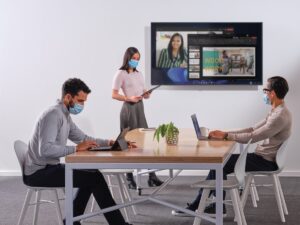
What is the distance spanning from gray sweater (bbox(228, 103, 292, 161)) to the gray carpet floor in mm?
581

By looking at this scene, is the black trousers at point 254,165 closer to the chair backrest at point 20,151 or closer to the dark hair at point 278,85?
the dark hair at point 278,85

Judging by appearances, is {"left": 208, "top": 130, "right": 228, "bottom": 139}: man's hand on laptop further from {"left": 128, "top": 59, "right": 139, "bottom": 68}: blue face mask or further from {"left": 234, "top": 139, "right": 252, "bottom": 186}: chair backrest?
{"left": 128, "top": 59, "right": 139, "bottom": 68}: blue face mask

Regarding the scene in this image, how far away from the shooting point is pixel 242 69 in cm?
805

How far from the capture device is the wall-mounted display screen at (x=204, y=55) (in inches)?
315

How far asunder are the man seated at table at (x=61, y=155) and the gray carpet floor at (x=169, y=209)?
0.97 metres

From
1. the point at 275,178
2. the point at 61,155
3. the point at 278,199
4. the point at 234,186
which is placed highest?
the point at 61,155

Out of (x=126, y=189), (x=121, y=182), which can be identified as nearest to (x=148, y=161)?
(x=121, y=182)

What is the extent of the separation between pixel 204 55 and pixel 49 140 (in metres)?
3.80

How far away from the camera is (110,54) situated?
26.8ft

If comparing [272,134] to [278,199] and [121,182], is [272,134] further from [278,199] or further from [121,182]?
[121,182]

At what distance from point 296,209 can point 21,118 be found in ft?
12.0

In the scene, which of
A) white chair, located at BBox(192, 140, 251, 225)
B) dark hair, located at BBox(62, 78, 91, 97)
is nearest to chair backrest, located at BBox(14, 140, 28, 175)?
dark hair, located at BBox(62, 78, 91, 97)

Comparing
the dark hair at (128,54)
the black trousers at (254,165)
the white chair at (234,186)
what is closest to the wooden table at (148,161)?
the white chair at (234,186)

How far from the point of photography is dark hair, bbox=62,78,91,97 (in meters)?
4.83
